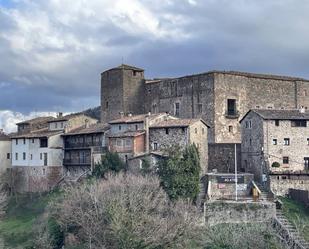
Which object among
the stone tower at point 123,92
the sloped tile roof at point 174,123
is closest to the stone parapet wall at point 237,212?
the sloped tile roof at point 174,123

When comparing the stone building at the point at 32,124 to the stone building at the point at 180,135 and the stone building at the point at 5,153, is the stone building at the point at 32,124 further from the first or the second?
the stone building at the point at 180,135

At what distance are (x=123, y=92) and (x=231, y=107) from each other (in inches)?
523

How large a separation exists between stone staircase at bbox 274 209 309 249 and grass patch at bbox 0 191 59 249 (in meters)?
20.0

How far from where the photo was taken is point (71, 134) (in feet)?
232

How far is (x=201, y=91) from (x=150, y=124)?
449 inches

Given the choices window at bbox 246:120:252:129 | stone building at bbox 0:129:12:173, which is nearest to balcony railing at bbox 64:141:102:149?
stone building at bbox 0:129:12:173

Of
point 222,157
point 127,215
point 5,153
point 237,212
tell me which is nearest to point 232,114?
point 222,157

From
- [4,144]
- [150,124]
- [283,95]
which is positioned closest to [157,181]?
[150,124]

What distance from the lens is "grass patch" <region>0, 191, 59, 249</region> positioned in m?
56.7

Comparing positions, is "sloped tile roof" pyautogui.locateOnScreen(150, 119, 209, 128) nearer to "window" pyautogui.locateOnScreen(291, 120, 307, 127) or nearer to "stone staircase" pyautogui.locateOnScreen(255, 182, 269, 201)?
"window" pyautogui.locateOnScreen(291, 120, 307, 127)

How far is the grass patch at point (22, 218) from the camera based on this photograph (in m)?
56.7

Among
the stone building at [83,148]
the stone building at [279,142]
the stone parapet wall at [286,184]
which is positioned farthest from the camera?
the stone building at [83,148]

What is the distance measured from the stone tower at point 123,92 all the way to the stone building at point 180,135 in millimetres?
15086

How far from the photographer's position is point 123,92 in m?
77.1
